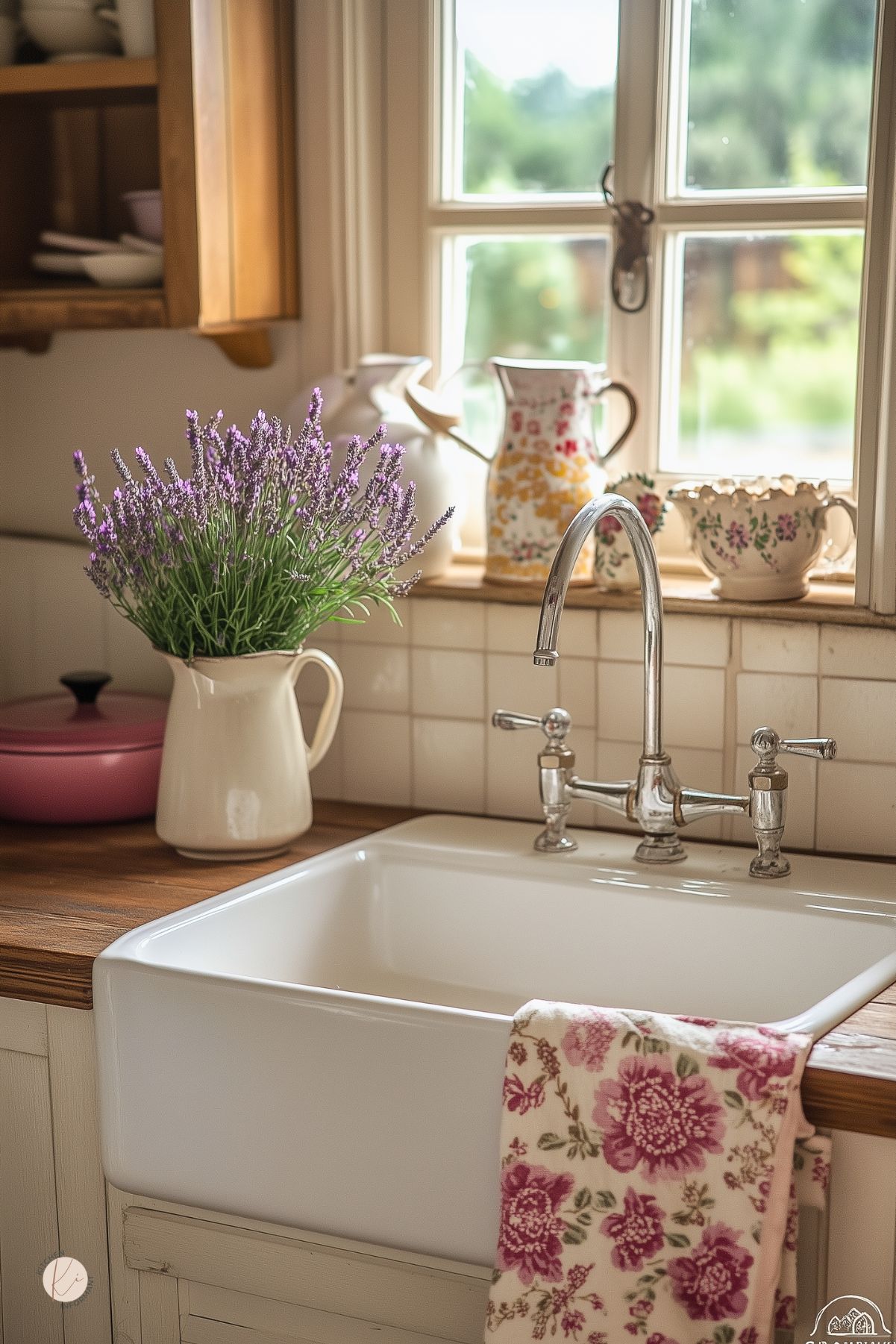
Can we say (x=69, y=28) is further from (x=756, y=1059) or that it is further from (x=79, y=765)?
(x=756, y=1059)

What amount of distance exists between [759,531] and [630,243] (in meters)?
0.39

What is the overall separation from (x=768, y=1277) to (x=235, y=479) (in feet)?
2.76

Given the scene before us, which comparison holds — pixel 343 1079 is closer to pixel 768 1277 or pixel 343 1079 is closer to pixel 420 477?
pixel 768 1277

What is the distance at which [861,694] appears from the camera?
1567 millimetres

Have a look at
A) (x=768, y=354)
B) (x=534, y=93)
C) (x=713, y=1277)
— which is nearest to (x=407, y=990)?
(x=713, y=1277)

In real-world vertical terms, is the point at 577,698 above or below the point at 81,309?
below

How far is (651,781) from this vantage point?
4.97 feet

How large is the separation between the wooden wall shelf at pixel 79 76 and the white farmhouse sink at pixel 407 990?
843 millimetres

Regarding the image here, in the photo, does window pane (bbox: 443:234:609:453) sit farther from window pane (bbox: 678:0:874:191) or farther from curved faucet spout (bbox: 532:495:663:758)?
curved faucet spout (bbox: 532:495:663:758)

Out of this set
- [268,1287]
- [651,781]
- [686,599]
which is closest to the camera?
[268,1287]

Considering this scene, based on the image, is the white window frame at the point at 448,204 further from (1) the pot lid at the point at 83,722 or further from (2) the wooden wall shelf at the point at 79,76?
(1) the pot lid at the point at 83,722

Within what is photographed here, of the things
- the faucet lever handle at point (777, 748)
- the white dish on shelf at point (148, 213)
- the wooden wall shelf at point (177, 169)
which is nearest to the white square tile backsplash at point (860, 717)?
the faucet lever handle at point (777, 748)

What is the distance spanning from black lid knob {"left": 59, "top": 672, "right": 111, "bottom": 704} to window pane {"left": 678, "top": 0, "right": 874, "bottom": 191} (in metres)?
0.86

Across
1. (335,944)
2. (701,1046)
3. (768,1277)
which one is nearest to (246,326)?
(335,944)
